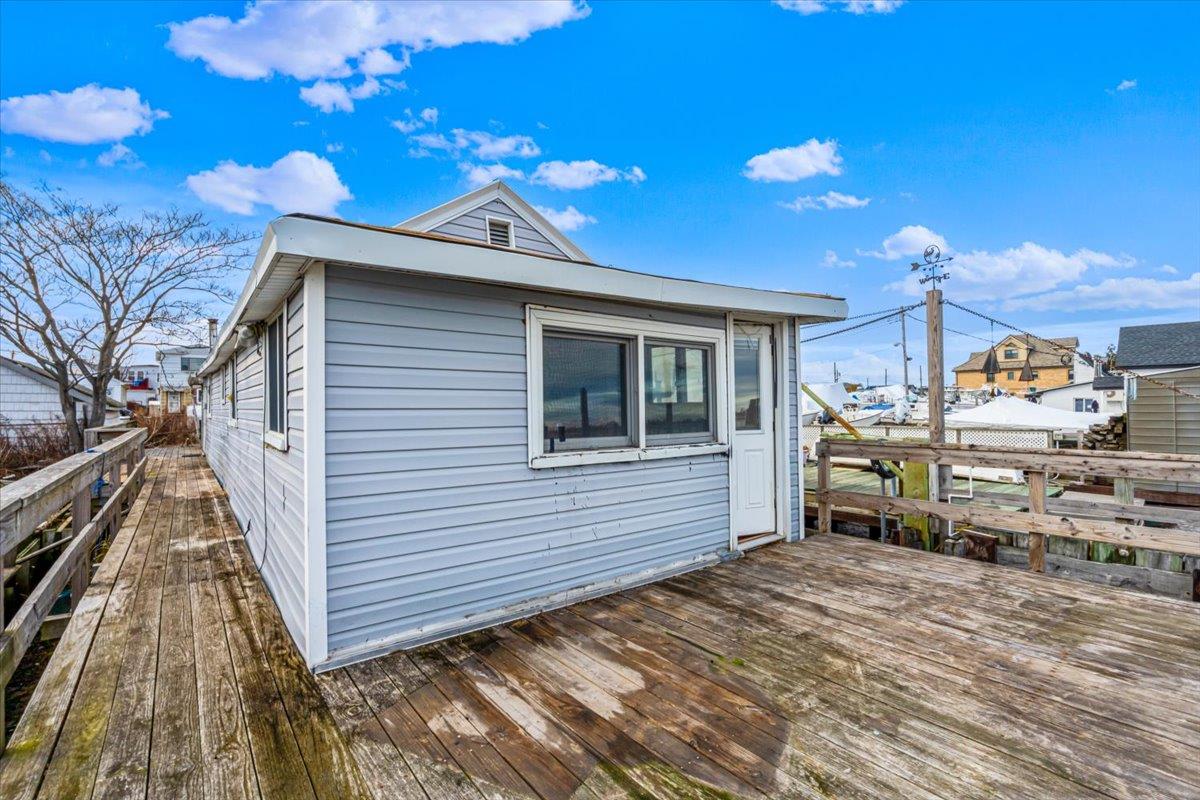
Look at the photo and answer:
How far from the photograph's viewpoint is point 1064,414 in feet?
40.6

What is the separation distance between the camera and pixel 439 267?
276 centimetres

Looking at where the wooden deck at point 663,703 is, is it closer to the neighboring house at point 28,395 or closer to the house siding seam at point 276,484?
the house siding seam at point 276,484

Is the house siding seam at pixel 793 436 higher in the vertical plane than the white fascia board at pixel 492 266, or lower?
lower

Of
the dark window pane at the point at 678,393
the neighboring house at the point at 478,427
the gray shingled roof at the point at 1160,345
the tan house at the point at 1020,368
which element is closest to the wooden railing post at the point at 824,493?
the neighboring house at the point at 478,427

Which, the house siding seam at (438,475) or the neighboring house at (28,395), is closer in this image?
the house siding seam at (438,475)

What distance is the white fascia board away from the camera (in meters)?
2.42

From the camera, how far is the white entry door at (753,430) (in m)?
4.54

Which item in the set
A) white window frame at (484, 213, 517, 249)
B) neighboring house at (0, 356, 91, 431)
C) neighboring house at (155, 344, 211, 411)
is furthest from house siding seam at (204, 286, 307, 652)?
neighboring house at (155, 344, 211, 411)

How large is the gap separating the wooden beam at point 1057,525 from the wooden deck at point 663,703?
1.22 feet

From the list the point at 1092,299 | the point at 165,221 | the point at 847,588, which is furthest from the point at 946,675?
the point at 1092,299

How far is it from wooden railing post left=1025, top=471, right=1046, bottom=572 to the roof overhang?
7.70 ft

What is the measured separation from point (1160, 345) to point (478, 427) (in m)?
19.5

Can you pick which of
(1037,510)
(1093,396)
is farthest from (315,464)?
(1093,396)

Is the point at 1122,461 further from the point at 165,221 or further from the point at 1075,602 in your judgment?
the point at 165,221
